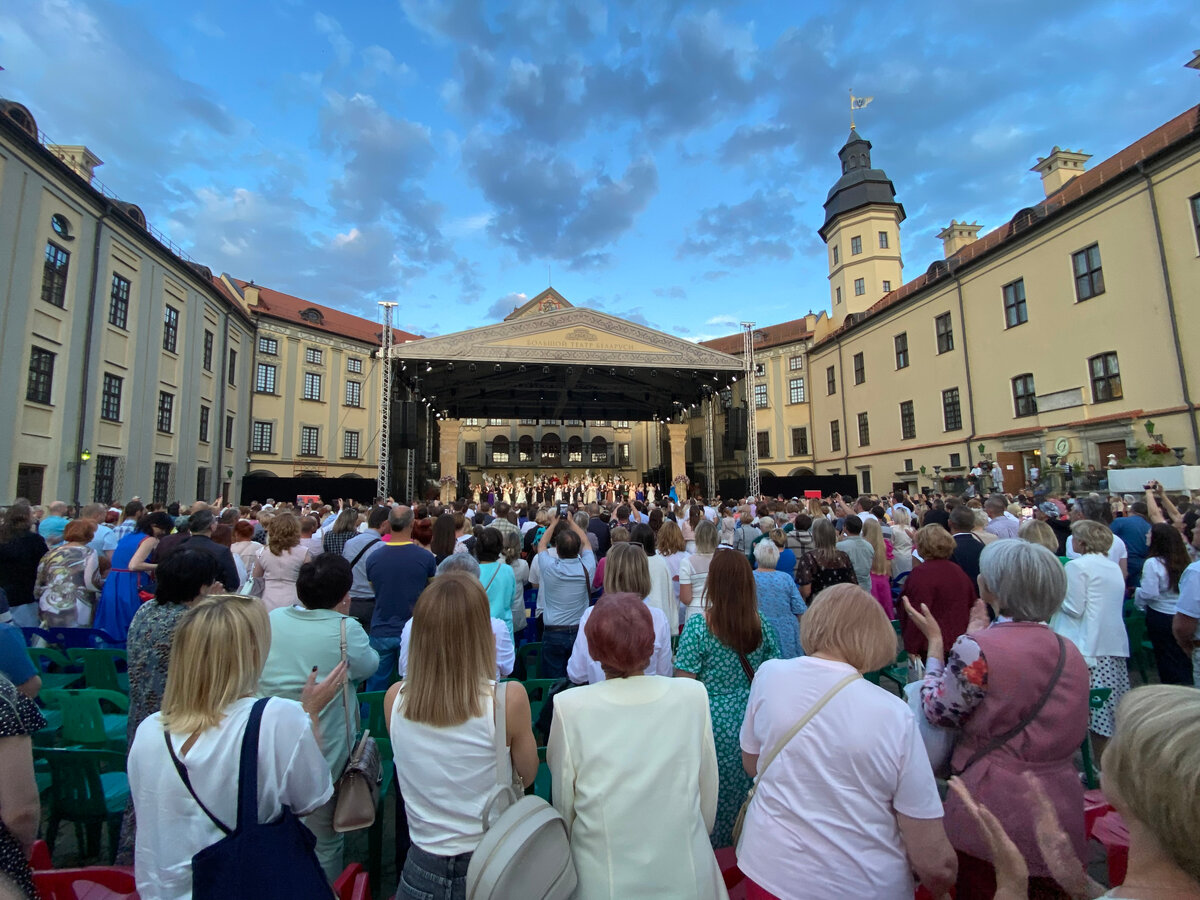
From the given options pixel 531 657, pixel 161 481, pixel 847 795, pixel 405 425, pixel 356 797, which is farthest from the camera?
pixel 161 481

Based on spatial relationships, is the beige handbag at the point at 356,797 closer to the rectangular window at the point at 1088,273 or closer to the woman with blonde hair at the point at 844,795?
the woman with blonde hair at the point at 844,795

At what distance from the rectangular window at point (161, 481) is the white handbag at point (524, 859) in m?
23.4

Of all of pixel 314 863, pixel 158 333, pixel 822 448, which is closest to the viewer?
pixel 314 863

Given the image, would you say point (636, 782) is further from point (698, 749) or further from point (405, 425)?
point (405, 425)

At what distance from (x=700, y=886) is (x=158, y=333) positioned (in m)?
24.5

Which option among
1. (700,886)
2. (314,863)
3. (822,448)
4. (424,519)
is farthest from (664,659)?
(822,448)

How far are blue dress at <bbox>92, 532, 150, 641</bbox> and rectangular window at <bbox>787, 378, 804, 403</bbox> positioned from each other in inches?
1244

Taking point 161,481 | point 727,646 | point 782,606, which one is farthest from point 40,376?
point 727,646

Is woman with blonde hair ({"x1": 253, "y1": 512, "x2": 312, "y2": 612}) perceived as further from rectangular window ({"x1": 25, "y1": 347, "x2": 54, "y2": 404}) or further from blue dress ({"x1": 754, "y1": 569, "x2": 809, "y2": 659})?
rectangular window ({"x1": 25, "y1": 347, "x2": 54, "y2": 404})

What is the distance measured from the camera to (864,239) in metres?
32.4

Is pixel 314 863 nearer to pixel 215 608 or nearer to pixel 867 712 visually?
pixel 215 608

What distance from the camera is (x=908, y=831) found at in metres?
1.65

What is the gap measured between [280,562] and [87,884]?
9.90 ft

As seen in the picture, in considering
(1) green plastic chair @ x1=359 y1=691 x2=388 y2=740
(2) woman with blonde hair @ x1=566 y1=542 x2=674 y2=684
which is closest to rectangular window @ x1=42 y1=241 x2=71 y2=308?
(1) green plastic chair @ x1=359 y1=691 x2=388 y2=740
